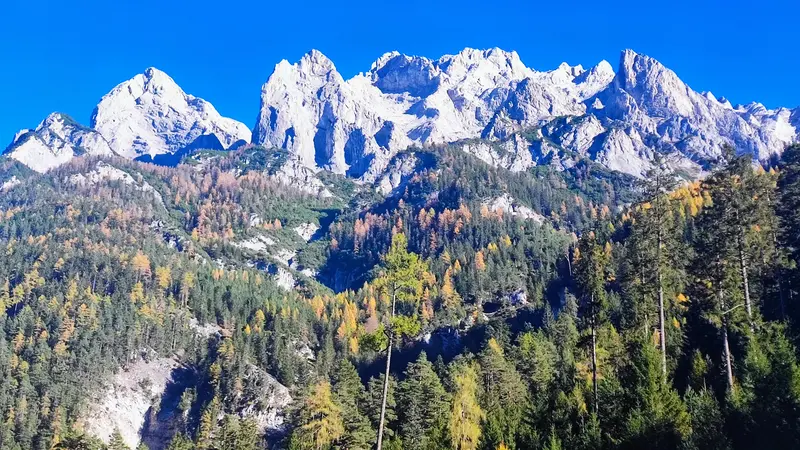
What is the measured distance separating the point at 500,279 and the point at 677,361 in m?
118

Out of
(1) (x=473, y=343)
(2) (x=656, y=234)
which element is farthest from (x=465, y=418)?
(1) (x=473, y=343)

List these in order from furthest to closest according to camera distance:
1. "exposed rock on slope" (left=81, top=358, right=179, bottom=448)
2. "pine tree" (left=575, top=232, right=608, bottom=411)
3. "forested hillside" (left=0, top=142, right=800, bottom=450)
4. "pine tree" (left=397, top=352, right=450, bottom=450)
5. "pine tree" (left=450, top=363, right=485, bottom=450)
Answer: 1. "exposed rock on slope" (left=81, top=358, right=179, bottom=448)
2. "pine tree" (left=397, top=352, right=450, bottom=450)
3. "pine tree" (left=450, top=363, right=485, bottom=450)
4. "pine tree" (left=575, top=232, right=608, bottom=411)
5. "forested hillside" (left=0, top=142, right=800, bottom=450)

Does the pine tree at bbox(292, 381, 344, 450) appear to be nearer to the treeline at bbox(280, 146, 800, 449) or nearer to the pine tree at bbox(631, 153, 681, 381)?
the treeline at bbox(280, 146, 800, 449)

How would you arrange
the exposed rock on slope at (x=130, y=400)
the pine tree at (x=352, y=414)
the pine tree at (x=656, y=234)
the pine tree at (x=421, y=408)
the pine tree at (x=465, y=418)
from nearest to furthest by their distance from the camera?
the pine tree at (x=656, y=234) < the pine tree at (x=465, y=418) < the pine tree at (x=352, y=414) < the pine tree at (x=421, y=408) < the exposed rock on slope at (x=130, y=400)

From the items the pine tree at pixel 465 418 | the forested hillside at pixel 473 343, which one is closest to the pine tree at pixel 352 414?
the forested hillside at pixel 473 343

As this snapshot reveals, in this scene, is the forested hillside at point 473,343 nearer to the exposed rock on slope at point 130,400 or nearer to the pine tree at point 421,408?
the pine tree at point 421,408

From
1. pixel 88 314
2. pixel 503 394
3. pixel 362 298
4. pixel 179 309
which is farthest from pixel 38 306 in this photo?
pixel 503 394

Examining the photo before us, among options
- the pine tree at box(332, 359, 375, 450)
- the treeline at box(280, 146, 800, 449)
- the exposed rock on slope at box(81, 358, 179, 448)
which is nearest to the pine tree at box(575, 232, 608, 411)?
the treeline at box(280, 146, 800, 449)

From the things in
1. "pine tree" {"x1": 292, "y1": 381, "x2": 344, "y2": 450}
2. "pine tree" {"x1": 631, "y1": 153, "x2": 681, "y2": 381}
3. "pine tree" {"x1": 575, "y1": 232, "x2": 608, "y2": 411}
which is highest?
"pine tree" {"x1": 631, "y1": 153, "x2": 681, "y2": 381}

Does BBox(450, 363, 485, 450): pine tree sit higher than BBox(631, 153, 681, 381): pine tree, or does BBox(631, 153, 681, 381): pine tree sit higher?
BBox(631, 153, 681, 381): pine tree

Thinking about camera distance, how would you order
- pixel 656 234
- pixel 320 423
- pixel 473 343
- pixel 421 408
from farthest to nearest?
pixel 473 343, pixel 320 423, pixel 421 408, pixel 656 234

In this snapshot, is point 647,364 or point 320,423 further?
point 320,423

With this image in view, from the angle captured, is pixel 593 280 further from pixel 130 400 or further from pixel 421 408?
pixel 130 400

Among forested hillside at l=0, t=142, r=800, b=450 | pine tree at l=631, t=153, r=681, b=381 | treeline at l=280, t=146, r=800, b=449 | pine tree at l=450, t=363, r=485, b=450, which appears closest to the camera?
treeline at l=280, t=146, r=800, b=449
